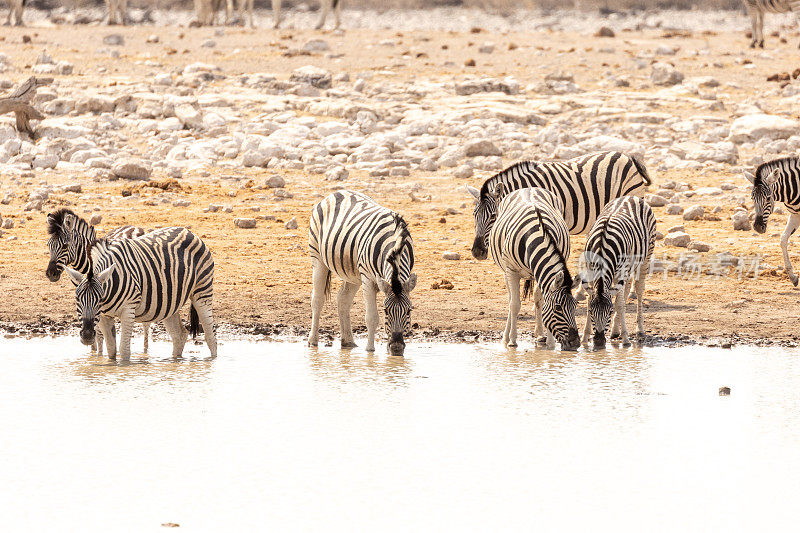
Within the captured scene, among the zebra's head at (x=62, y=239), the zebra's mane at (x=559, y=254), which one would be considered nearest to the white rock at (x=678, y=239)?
the zebra's mane at (x=559, y=254)

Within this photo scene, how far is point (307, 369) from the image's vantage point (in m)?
8.87

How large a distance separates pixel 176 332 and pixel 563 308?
2.77 m

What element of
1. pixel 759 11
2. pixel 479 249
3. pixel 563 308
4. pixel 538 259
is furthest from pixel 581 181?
pixel 759 11

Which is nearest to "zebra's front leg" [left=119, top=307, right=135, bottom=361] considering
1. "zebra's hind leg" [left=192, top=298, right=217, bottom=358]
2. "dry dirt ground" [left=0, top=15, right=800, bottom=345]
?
"zebra's hind leg" [left=192, top=298, right=217, bottom=358]

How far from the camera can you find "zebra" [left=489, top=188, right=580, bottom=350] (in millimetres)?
9156

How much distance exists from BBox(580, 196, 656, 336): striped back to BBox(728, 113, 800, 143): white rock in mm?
10022

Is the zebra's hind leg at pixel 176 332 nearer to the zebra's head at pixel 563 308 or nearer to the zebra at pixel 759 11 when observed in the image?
the zebra's head at pixel 563 308

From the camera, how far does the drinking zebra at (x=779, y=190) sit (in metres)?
12.7

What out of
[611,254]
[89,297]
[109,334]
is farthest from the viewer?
[611,254]

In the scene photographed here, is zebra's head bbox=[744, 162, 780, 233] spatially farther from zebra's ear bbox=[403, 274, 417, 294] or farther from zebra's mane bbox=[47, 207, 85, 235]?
zebra's mane bbox=[47, 207, 85, 235]

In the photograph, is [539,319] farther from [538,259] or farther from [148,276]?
[148,276]

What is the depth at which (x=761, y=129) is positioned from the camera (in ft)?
64.5

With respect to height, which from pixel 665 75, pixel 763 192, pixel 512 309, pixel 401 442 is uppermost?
pixel 665 75

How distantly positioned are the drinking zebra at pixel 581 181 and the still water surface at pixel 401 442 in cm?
246
